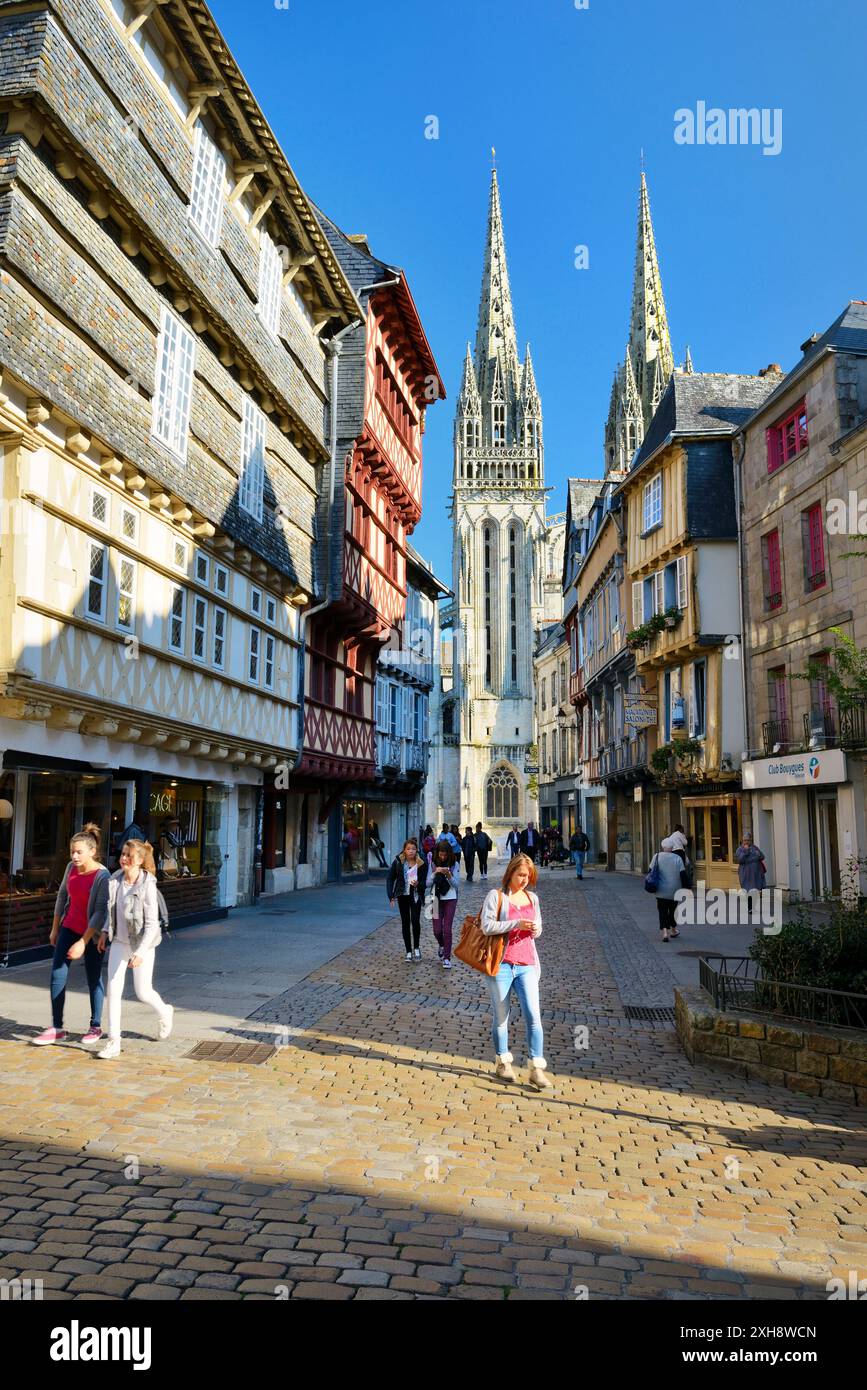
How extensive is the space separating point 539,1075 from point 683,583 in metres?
19.6

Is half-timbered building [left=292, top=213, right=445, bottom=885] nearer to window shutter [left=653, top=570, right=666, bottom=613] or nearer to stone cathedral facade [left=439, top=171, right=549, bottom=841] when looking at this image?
window shutter [left=653, top=570, right=666, bottom=613]

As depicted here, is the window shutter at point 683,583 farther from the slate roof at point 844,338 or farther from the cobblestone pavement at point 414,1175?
the cobblestone pavement at point 414,1175

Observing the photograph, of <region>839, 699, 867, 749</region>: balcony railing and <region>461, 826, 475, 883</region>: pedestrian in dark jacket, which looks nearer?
<region>839, 699, 867, 749</region>: balcony railing

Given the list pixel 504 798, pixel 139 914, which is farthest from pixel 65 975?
pixel 504 798

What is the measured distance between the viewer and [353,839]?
31531 mm

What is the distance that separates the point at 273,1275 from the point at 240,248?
16857mm

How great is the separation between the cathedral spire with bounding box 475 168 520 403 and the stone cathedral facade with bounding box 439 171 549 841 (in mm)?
3214

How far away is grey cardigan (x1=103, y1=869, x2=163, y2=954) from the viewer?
7910mm

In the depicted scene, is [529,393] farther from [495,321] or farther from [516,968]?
[516,968]

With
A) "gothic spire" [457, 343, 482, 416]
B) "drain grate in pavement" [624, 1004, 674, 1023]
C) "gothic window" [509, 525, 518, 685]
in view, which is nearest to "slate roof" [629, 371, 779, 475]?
"drain grate in pavement" [624, 1004, 674, 1023]

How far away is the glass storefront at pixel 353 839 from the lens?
100 feet

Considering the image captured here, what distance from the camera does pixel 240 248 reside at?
57.5ft

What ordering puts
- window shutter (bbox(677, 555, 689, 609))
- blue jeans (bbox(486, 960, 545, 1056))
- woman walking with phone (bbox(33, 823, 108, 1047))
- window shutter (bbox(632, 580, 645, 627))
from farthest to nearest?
window shutter (bbox(632, 580, 645, 627)) < window shutter (bbox(677, 555, 689, 609)) < woman walking with phone (bbox(33, 823, 108, 1047)) < blue jeans (bbox(486, 960, 545, 1056))

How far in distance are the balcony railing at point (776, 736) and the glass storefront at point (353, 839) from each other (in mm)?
11983
